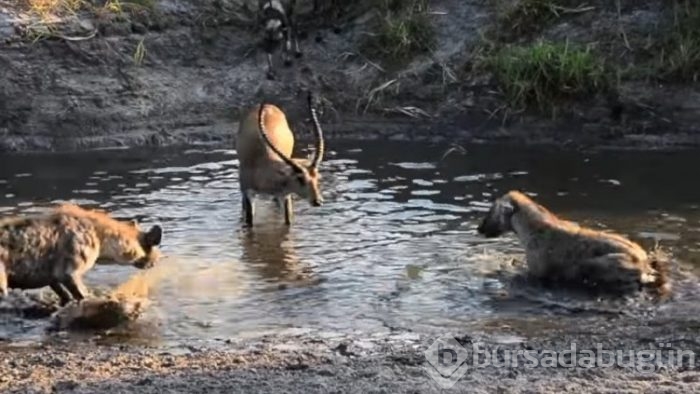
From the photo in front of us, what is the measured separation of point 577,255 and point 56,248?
337 centimetres

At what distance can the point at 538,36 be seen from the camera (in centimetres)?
1645

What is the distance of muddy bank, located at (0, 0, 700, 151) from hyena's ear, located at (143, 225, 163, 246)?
5.78 metres

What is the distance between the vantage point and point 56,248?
29.4 feet

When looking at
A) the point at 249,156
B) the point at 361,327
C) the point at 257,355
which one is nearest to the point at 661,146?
the point at 249,156

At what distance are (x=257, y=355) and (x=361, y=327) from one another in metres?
0.95

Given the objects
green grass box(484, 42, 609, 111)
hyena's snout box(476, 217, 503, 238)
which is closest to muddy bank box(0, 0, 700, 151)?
green grass box(484, 42, 609, 111)

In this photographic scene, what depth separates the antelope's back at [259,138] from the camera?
476 inches

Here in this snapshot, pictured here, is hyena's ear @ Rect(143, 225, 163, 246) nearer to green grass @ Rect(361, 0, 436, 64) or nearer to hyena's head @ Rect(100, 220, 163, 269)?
hyena's head @ Rect(100, 220, 163, 269)

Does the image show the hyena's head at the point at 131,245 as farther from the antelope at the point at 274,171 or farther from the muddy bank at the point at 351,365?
the antelope at the point at 274,171

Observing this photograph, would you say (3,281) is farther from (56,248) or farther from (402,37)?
(402,37)

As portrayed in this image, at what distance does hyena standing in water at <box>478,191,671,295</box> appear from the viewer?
29.8ft

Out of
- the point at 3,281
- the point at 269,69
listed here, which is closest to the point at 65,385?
the point at 3,281

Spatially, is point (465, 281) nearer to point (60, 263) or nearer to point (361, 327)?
point (361, 327)

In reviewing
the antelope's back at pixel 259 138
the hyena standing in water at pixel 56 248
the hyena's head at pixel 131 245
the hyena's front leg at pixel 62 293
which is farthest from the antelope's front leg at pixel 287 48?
the hyena's front leg at pixel 62 293
